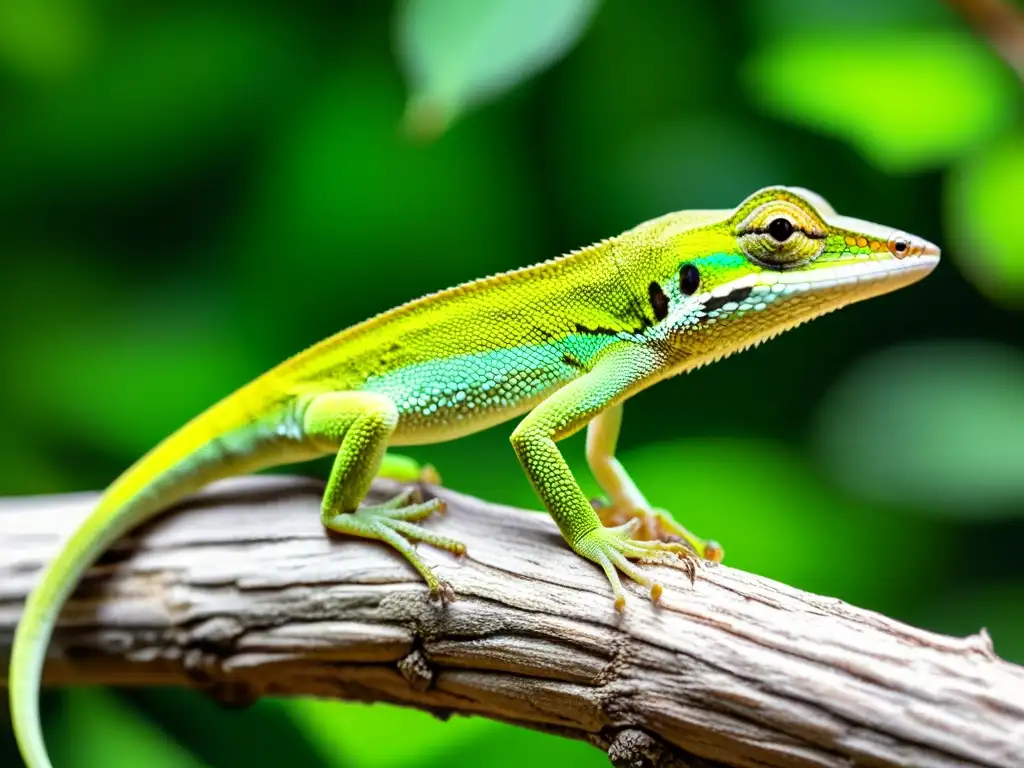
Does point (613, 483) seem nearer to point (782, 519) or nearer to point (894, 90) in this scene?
point (782, 519)

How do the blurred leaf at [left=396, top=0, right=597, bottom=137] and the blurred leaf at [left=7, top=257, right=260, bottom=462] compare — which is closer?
the blurred leaf at [left=396, top=0, right=597, bottom=137]

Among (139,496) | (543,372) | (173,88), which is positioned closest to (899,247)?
(543,372)

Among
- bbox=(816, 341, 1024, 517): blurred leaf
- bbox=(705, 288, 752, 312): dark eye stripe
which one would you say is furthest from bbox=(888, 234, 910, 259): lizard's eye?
bbox=(816, 341, 1024, 517): blurred leaf

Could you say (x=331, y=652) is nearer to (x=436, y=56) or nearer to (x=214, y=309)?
(x=436, y=56)

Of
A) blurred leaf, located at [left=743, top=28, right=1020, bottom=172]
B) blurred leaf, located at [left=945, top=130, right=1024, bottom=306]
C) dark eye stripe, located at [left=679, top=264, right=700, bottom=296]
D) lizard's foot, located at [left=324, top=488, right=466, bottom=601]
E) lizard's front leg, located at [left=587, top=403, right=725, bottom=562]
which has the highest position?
blurred leaf, located at [left=743, top=28, right=1020, bottom=172]

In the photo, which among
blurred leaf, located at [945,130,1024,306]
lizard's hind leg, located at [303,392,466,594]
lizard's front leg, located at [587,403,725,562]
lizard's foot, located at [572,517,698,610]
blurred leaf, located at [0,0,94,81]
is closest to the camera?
lizard's foot, located at [572,517,698,610]

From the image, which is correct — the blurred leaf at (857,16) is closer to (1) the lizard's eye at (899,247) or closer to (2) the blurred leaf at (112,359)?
(1) the lizard's eye at (899,247)

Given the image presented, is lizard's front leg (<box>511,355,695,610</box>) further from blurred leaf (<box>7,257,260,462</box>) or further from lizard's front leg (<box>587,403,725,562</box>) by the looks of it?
blurred leaf (<box>7,257,260,462</box>)
